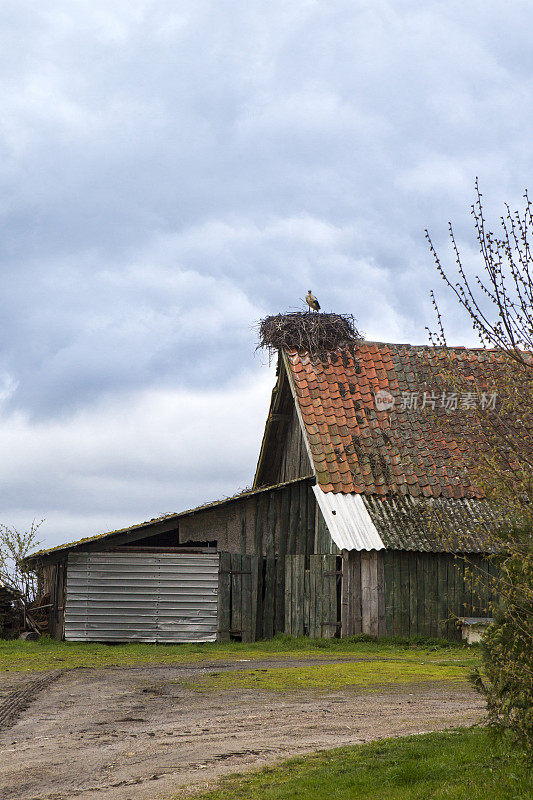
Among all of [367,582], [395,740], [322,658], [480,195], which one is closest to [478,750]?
[395,740]

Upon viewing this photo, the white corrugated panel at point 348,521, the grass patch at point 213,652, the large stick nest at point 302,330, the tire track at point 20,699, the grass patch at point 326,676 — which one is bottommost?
the grass patch at point 213,652

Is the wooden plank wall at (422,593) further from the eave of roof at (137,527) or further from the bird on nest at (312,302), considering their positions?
the bird on nest at (312,302)

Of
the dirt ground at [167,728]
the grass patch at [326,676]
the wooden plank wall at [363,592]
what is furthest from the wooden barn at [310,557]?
the dirt ground at [167,728]

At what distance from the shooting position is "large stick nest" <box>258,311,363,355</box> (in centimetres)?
2497

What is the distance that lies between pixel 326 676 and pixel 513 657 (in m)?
7.38

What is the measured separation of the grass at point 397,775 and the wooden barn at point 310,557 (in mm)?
11383

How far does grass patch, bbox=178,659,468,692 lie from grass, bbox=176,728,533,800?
4.61m

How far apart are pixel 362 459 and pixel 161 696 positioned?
1141 cm

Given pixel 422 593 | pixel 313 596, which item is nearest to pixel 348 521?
pixel 313 596

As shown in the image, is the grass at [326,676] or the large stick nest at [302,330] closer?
the grass at [326,676]

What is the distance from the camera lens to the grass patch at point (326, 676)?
12977 millimetres

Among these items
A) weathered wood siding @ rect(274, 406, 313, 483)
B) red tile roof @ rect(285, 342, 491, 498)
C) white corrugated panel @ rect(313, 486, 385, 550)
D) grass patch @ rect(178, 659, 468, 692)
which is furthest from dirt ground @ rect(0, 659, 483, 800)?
weathered wood siding @ rect(274, 406, 313, 483)

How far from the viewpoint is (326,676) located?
13992 mm

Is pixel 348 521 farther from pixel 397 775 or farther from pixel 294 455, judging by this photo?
pixel 397 775
